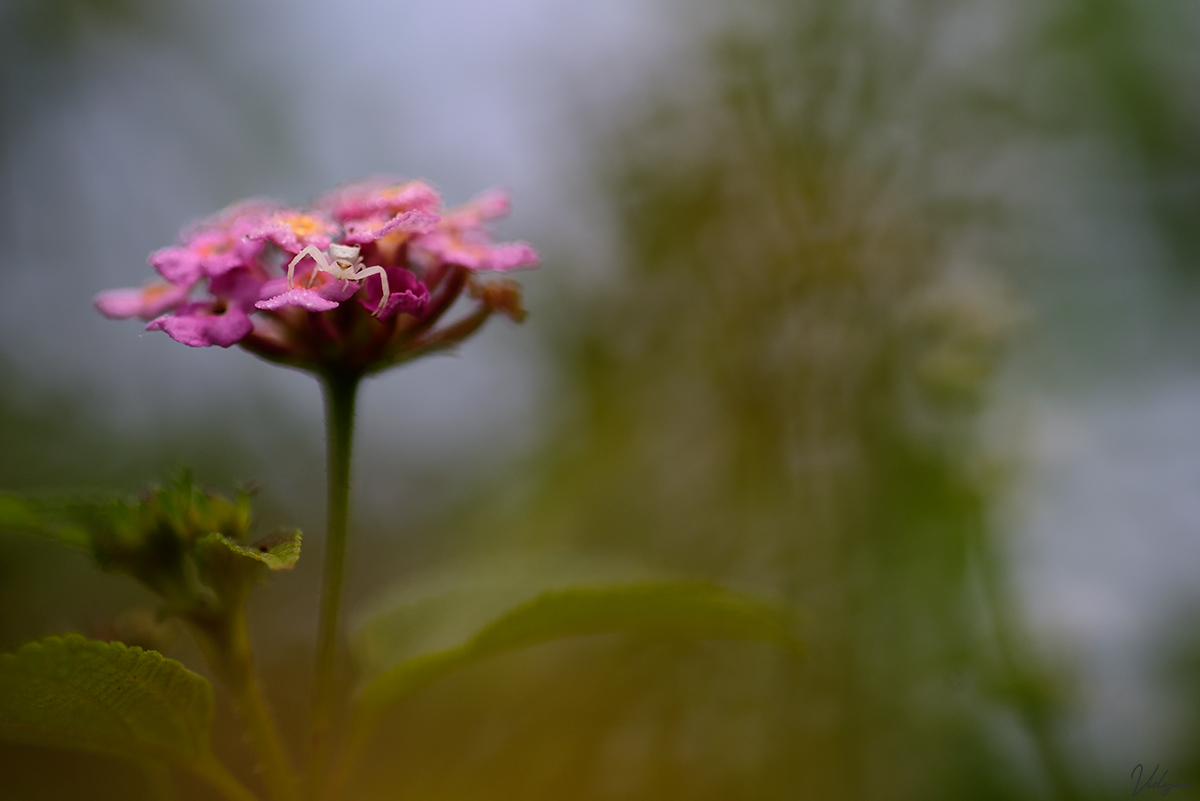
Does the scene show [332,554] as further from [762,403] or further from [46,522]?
[762,403]

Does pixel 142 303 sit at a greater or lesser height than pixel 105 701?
greater

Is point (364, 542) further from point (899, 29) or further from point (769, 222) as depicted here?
point (899, 29)

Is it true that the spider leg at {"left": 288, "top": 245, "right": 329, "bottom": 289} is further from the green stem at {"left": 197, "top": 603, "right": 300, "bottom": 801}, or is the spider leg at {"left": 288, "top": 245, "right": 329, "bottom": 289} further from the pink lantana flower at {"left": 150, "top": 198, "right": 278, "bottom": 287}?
the green stem at {"left": 197, "top": 603, "right": 300, "bottom": 801}

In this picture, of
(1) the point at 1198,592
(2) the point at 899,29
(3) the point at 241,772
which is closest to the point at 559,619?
(3) the point at 241,772
